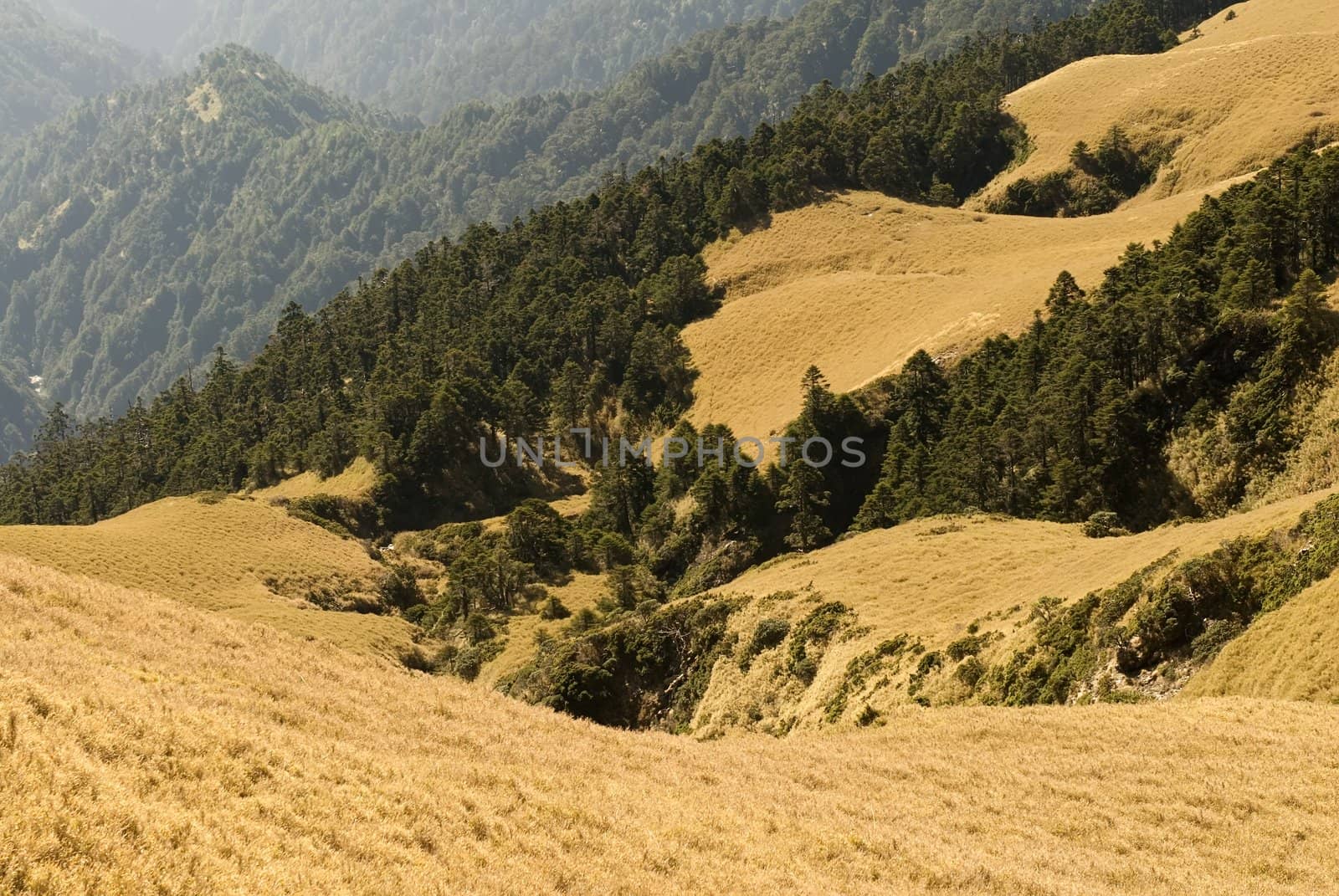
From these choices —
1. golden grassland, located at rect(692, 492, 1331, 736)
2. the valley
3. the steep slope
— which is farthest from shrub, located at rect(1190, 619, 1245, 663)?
the steep slope

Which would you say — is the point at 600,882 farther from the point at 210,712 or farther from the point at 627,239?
the point at 627,239

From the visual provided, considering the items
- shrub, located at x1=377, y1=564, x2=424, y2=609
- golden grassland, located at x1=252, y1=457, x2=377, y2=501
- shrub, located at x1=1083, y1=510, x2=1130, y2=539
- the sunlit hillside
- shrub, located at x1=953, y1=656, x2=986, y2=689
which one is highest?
the sunlit hillside

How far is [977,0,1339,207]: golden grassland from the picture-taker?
124 metres

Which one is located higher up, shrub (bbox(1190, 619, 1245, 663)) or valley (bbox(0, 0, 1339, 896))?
valley (bbox(0, 0, 1339, 896))

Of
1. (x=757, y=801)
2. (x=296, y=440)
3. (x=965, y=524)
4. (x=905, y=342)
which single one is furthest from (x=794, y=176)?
(x=757, y=801)

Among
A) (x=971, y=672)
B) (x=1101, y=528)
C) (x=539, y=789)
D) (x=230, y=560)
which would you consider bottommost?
(x=971, y=672)

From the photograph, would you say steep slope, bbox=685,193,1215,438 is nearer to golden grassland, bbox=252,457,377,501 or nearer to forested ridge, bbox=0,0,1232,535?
forested ridge, bbox=0,0,1232,535

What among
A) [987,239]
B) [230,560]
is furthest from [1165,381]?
[230,560]

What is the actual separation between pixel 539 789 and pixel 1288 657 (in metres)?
23.6

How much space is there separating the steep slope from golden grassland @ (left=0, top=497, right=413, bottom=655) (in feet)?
157

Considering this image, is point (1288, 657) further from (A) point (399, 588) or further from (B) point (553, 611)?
(A) point (399, 588)

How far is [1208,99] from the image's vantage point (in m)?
139

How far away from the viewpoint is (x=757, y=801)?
75.0 ft

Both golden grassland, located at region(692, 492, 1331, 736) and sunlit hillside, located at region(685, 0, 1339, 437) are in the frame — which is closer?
golden grassland, located at region(692, 492, 1331, 736)
